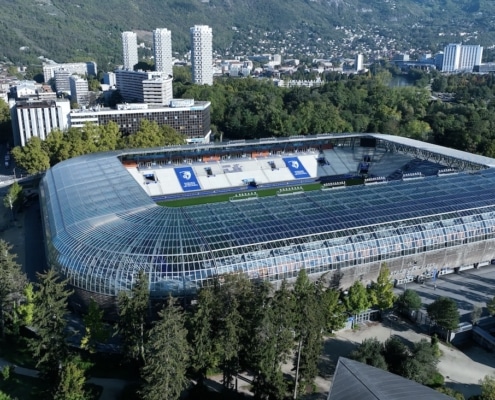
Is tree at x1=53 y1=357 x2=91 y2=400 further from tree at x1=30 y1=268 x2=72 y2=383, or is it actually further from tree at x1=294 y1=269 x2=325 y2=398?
tree at x1=294 y1=269 x2=325 y2=398

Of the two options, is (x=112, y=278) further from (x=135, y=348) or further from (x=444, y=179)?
(x=444, y=179)

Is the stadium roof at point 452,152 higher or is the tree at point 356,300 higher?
the stadium roof at point 452,152

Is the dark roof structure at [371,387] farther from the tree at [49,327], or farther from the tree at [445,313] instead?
the tree at [49,327]

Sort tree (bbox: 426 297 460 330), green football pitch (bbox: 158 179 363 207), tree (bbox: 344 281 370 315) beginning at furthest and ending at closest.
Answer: green football pitch (bbox: 158 179 363 207) → tree (bbox: 344 281 370 315) → tree (bbox: 426 297 460 330)

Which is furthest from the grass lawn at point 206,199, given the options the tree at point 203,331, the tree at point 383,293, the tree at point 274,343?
the tree at point 274,343

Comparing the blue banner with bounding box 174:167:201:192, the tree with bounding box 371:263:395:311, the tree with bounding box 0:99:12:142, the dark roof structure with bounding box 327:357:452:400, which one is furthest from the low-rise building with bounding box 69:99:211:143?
the dark roof structure with bounding box 327:357:452:400

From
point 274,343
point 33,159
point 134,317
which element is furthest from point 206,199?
point 274,343
